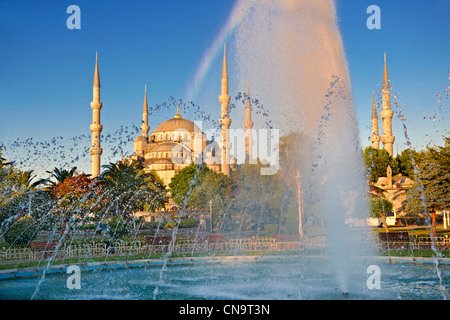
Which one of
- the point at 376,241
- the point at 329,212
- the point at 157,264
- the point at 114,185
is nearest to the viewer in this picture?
the point at 329,212

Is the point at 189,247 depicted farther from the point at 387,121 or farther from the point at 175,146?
the point at 175,146

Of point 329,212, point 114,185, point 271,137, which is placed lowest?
point 329,212

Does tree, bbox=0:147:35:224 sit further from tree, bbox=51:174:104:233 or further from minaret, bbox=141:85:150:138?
minaret, bbox=141:85:150:138

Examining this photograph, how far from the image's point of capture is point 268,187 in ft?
109

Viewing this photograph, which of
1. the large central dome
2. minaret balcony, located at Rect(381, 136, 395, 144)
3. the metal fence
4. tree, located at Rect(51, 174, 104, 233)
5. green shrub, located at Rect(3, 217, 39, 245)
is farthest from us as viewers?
the large central dome

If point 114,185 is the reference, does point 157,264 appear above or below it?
below

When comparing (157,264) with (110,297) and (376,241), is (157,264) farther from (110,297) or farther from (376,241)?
(376,241)

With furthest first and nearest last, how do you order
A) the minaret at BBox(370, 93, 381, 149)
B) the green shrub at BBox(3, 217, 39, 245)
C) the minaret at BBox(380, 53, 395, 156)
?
1. the minaret at BBox(370, 93, 381, 149)
2. the minaret at BBox(380, 53, 395, 156)
3. the green shrub at BBox(3, 217, 39, 245)

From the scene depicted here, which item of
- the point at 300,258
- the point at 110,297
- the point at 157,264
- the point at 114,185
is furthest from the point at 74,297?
the point at 114,185

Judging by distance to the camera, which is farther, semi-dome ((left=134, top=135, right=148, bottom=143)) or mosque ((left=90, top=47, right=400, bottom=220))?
semi-dome ((left=134, top=135, right=148, bottom=143))

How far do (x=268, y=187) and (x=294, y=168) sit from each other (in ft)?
13.9

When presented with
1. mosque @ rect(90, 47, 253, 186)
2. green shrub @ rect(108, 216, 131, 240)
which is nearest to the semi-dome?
mosque @ rect(90, 47, 253, 186)

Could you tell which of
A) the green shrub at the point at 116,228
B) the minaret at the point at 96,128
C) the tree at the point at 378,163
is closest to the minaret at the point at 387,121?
the tree at the point at 378,163

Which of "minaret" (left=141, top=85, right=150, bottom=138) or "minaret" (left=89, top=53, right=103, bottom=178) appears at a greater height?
"minaret" (left=141, top=85, right=150, bottom=138)
